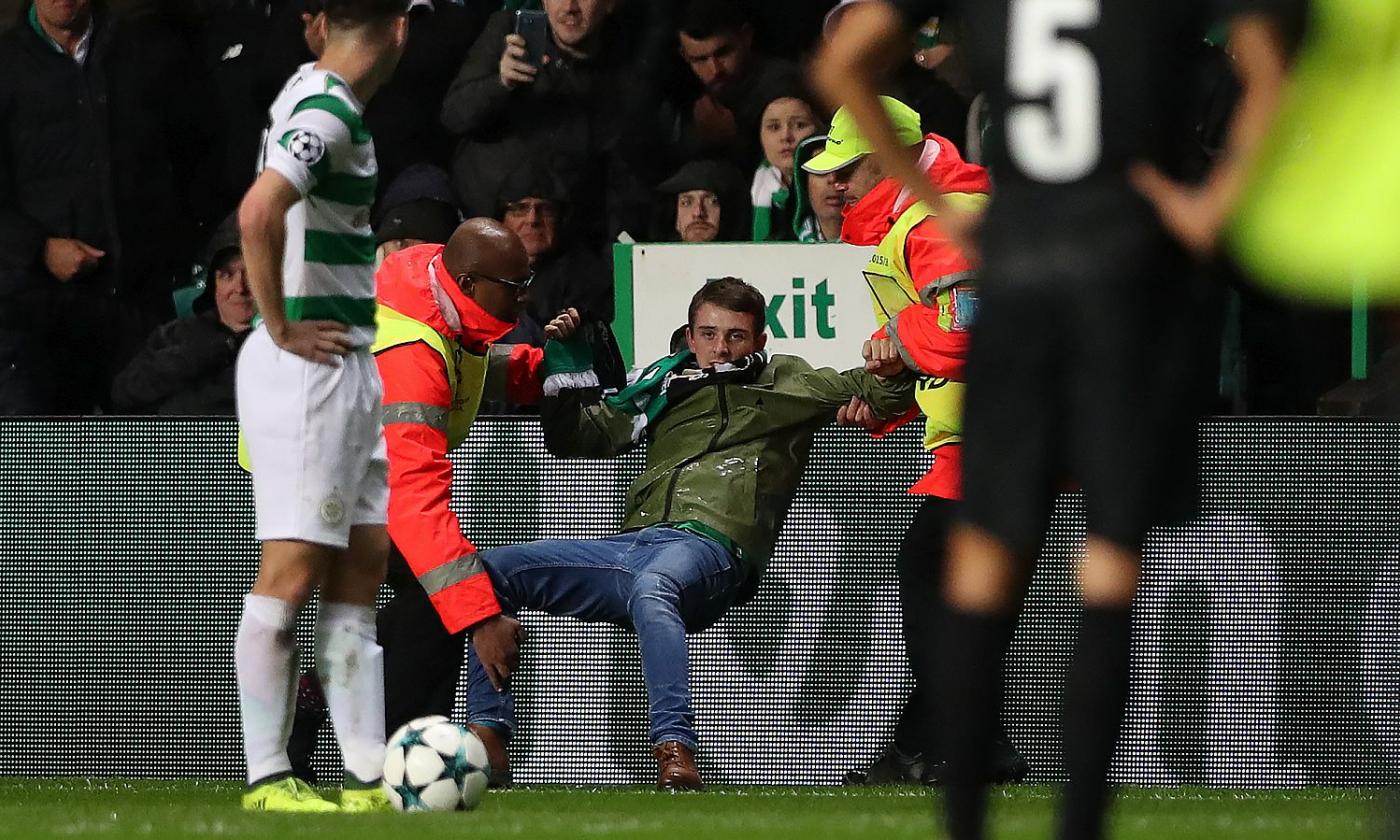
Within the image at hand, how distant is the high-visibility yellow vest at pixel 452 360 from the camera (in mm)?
6992

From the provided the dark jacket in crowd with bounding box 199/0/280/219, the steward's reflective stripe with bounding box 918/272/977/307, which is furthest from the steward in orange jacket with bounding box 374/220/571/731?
the dark jacket in crowd with bounding box 199/0/280/219

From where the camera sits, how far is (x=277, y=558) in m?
5.77

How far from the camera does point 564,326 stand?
7418 mm

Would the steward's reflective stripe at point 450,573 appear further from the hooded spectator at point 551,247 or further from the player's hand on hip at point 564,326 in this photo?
the hooded spectator at point 551,247

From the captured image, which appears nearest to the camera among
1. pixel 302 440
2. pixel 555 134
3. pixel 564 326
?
pixel 302 440

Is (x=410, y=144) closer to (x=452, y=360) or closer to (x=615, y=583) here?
(x=452, y=360)

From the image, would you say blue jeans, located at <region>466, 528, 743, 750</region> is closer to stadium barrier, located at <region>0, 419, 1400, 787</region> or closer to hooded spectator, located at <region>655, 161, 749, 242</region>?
stadium barrier, located at <region>0, 419, 1400, 787</region>

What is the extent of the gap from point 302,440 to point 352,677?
62 cm

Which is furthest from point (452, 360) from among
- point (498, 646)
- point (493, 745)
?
point (493, 745)

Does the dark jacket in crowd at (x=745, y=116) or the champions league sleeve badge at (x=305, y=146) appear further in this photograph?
the dark jacket in crowd at (x=745, y=116)

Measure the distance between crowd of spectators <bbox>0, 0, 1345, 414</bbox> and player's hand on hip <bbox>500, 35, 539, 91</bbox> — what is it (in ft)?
0.03

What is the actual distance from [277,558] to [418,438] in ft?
4.14

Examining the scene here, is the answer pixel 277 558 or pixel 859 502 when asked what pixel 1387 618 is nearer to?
pixel 859 502

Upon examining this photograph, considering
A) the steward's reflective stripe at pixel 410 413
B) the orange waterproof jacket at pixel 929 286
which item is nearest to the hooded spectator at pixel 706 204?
the orange waterproof jacket at pixel 929 286
